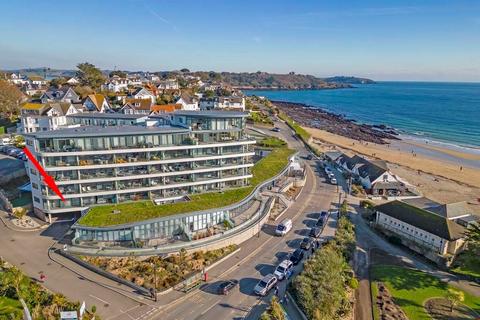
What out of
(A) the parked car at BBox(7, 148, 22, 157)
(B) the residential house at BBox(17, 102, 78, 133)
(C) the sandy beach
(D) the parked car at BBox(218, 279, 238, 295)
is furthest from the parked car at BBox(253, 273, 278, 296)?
(A) the parked car at BBox(7, 148, 22, 157)

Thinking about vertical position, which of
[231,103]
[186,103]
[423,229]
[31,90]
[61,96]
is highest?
[31,90]

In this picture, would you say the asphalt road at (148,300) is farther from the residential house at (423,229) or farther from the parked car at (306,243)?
the residential house at (423,229)

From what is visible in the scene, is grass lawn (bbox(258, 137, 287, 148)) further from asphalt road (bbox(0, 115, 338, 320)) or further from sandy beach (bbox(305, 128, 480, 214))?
asphalt road (bbox(0, 115, 338, 320))

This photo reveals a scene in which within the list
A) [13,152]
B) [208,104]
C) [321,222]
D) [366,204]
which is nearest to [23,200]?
[13,152]

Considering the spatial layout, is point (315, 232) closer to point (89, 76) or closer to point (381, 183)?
point (381, 183)

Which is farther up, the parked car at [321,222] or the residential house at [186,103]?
the residential house at [186,103]

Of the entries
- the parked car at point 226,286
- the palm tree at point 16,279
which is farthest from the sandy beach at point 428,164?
the palm tree at point 16,279

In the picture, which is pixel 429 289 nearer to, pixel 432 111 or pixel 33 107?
pixel 33 107
